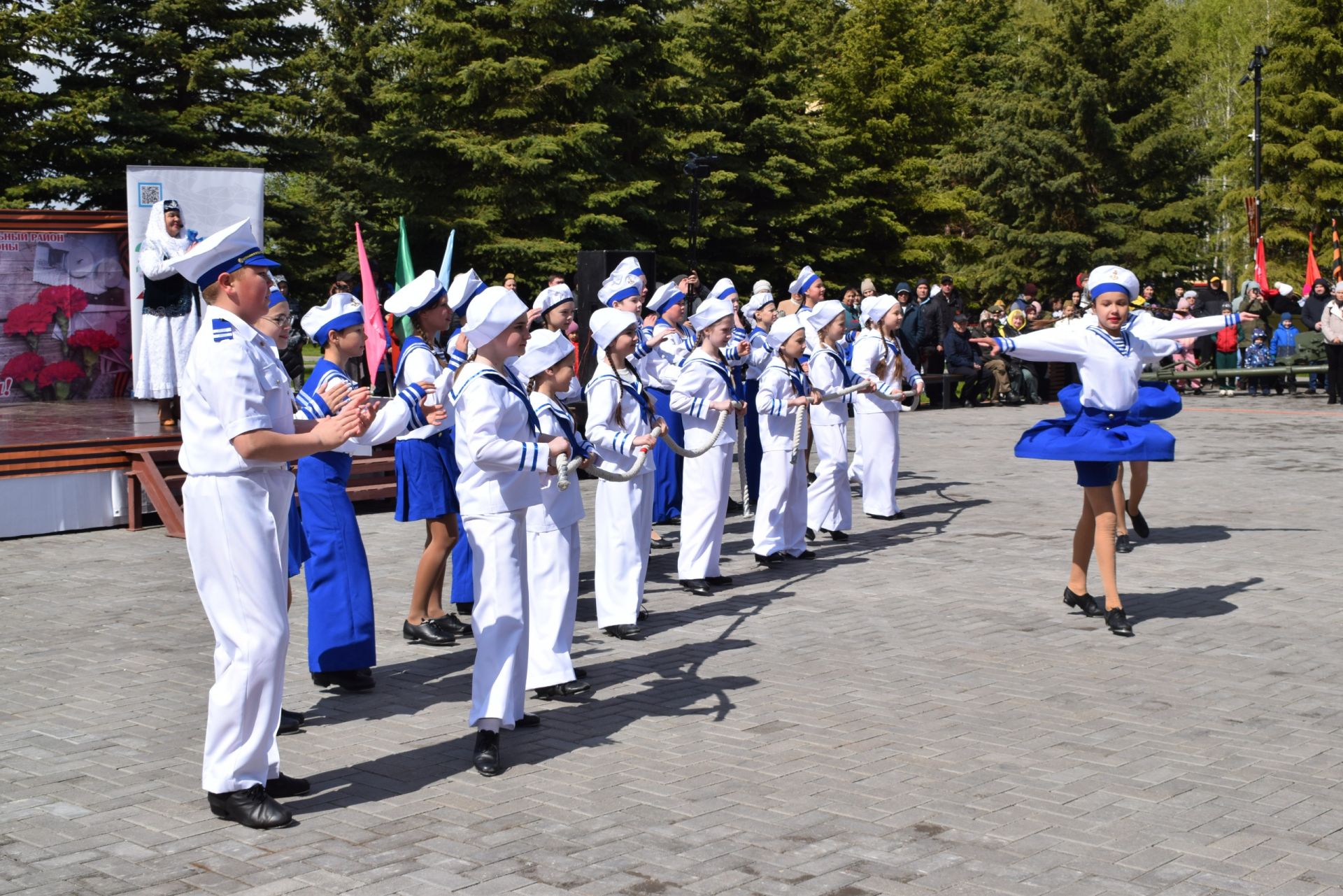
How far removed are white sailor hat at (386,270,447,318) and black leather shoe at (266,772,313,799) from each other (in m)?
2.95

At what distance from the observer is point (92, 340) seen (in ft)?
64.9

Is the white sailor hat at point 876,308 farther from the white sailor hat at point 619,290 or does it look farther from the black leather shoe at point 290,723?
the black leather shoe at point 290,723

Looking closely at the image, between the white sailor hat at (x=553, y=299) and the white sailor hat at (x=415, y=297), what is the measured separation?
4.02 ft

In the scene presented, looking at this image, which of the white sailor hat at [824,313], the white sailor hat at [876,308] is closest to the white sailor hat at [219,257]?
the white sailor hat at [824,313]

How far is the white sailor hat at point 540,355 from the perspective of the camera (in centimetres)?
715

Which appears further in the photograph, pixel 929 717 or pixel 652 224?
pixel 652 224

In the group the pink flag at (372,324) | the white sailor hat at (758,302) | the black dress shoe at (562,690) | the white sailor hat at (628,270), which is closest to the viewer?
the black dress shoe at (562,690)

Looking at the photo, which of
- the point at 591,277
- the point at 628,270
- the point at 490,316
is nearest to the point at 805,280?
the point at 591,277

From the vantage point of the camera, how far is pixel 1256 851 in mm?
5254

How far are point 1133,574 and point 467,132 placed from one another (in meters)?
27.6

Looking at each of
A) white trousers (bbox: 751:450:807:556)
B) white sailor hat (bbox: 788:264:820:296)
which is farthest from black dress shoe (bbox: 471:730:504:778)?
white sailor hat (bbox: 788:264:820:296)

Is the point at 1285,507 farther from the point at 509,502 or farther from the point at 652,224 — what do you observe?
the point at 652,224

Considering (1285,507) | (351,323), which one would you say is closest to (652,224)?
(1285,507)

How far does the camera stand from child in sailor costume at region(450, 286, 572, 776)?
634 centimetres
